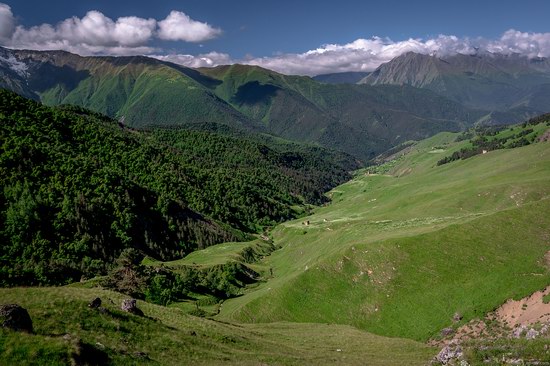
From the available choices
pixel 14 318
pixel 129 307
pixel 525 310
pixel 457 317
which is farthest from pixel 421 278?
pixel 14 318

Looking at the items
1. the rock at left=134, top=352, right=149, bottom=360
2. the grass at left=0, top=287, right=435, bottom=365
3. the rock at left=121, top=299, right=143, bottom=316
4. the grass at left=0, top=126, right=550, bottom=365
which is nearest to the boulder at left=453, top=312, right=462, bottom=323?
the grass at left=0, top=126, right=550, bottom=365

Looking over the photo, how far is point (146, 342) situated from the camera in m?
40.7

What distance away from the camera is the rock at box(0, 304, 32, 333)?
31.4 m

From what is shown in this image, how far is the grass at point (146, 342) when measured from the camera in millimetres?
30922

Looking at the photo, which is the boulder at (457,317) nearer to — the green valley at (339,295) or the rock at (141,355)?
the green valley at (339,295)

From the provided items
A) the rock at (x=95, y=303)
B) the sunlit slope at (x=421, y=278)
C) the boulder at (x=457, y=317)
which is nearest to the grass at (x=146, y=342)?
the rock at (x=95, y=303)

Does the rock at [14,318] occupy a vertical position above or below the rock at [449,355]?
above

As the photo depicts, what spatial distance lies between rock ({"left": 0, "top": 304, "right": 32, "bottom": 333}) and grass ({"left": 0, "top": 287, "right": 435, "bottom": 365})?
39.1 inches

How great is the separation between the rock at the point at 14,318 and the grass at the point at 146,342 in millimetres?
994

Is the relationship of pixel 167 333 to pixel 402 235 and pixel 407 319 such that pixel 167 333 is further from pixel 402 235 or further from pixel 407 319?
pixel 402 235

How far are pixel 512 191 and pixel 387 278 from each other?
6604cm

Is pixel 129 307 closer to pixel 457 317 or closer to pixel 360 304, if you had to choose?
pixel 360 304

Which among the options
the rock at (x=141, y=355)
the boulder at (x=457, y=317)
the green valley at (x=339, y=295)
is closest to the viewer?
the rock at (x=141, y=355)

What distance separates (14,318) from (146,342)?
41.6ft
